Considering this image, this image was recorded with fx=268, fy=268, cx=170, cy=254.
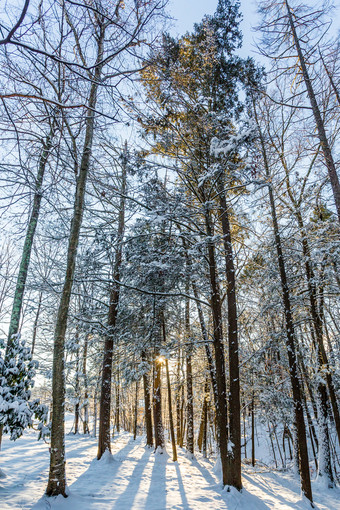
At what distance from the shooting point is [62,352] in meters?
4.95

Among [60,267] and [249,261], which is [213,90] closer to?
[249,261]

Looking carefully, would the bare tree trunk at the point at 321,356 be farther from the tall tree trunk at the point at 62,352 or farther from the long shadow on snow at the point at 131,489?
the tall tree trunk at the point at 62,352

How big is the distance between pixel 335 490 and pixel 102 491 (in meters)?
9.26

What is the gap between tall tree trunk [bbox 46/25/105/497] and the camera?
4523 millimetres

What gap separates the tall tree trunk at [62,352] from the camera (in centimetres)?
452

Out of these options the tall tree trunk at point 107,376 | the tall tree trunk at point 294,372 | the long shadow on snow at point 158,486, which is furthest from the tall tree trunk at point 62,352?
the tall tree trunk at point 294,372

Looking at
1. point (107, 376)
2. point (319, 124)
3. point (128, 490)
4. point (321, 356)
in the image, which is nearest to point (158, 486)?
point (128, 490)

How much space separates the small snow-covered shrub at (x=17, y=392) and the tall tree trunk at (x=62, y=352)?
300 mm

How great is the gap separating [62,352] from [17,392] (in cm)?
98

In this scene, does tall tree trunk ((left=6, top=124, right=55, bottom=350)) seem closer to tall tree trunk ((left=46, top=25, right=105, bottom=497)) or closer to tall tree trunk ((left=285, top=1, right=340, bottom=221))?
tall tree trunk ((left=46, top=25, right=105, bottom=497))

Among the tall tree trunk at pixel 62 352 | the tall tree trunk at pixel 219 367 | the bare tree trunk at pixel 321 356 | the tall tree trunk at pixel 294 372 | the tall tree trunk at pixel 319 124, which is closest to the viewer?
the tall tree trunk at pixel 62 352

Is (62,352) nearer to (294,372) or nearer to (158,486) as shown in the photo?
(158,486)

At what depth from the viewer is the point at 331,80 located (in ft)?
20.7

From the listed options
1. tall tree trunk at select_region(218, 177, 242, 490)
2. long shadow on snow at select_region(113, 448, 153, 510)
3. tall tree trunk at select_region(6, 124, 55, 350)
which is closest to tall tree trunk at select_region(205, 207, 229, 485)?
tall tree trunk at select_region(218, 177, 242, 490)
